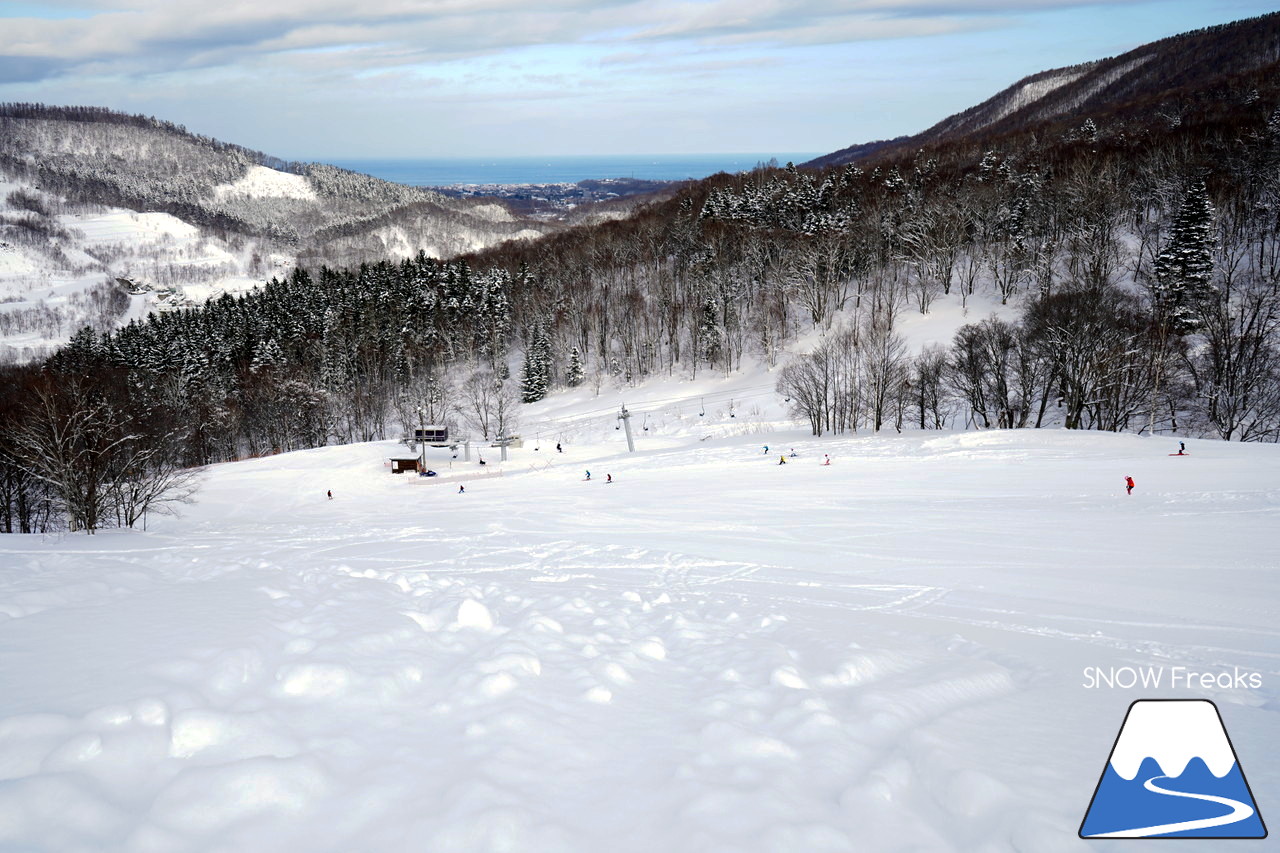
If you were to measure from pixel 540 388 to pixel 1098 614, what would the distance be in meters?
65.7

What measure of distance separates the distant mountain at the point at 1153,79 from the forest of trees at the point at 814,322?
32.2 ft

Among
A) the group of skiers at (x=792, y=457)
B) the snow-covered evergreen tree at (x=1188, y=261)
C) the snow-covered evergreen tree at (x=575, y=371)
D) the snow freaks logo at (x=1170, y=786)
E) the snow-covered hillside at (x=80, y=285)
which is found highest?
the snow-covered hillside at (x=80, y=285)

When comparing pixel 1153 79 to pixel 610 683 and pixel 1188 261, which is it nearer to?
pixel 1188 261

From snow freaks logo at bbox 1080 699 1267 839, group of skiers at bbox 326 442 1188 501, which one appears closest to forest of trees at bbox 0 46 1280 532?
group of skiers at bbox 326 442 1188 501

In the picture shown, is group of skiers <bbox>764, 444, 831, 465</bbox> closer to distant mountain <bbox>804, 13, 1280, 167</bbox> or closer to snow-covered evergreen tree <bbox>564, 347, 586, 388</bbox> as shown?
snow-covered evergreen tree <bbox>564, 347, 586, 388</bbox>

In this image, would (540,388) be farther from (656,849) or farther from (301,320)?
(656,849)

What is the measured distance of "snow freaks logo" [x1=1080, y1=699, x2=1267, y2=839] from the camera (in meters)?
3.72

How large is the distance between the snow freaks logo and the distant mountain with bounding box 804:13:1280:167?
111162 mm

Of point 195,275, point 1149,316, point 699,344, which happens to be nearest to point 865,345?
point 1149,316

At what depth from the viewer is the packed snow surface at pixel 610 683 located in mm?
3826

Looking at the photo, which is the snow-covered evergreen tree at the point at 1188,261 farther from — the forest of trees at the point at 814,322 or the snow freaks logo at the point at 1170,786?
the snow freaks logo at the point at 1170,786

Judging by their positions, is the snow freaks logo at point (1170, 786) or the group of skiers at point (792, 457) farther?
the group of skiers at point (792, 457)

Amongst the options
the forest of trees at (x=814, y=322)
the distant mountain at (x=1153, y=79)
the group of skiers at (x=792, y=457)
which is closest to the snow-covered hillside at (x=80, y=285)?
the forest of trees at (x=814, y=322)

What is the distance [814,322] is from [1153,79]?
121m
